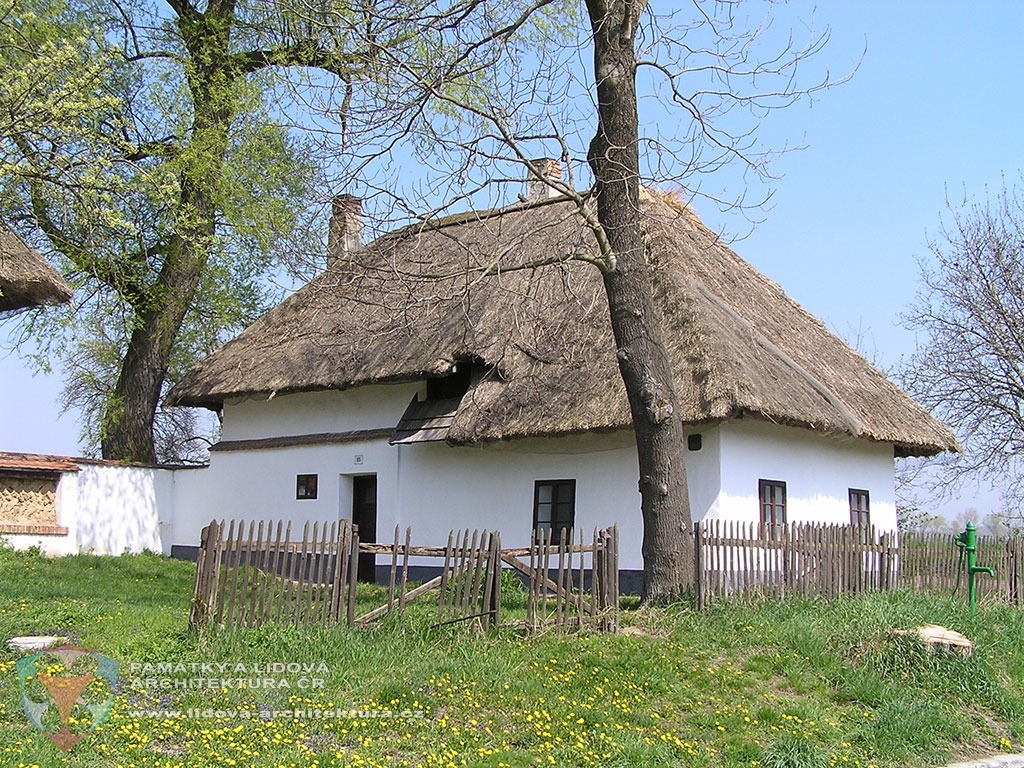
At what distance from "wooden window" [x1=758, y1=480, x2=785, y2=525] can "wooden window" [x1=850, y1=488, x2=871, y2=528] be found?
6.65 ft

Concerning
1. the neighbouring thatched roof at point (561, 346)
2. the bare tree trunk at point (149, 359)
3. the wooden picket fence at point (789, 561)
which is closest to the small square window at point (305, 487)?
the neighbouring thatched roof at point (561, 346)

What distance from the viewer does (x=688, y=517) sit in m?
11.8

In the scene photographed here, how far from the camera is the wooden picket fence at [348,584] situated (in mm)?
9391

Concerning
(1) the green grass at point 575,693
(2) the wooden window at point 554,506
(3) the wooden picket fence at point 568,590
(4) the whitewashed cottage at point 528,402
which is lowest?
(1) the green grass at point 575,693

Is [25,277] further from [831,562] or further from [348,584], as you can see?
[831,562]

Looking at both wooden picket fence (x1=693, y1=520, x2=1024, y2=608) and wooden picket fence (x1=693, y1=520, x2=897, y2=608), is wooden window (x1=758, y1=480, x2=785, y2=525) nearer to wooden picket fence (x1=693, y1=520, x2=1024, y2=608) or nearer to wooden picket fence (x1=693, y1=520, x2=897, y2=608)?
wooden picket fence (x1=693, y1=520, x2=1024, y2=608)

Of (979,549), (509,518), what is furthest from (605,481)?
(979,549)

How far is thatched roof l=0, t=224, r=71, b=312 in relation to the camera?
1374 centimetres

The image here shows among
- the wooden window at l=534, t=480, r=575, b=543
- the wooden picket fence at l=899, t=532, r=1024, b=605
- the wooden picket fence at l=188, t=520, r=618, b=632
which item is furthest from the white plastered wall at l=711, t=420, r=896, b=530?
the wooden picket fence at l=188, t=520, r=618, b=632

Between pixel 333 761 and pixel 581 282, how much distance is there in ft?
38.9

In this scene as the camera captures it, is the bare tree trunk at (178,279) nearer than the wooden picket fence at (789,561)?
No

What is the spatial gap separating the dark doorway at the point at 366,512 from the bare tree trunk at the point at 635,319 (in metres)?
7.41

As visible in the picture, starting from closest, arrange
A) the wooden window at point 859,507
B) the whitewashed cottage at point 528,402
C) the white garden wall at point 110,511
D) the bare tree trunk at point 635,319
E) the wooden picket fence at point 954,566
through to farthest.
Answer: the bare tree trunk at point 635,319, the wooden picket fence at point 954,566, the whitewashed cottage at point 528,402, the wooden window at point 859,507, the white garden wall at point 110,511

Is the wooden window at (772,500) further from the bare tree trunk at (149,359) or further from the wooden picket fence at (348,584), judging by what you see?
the bare tree trunk at (149,359)
